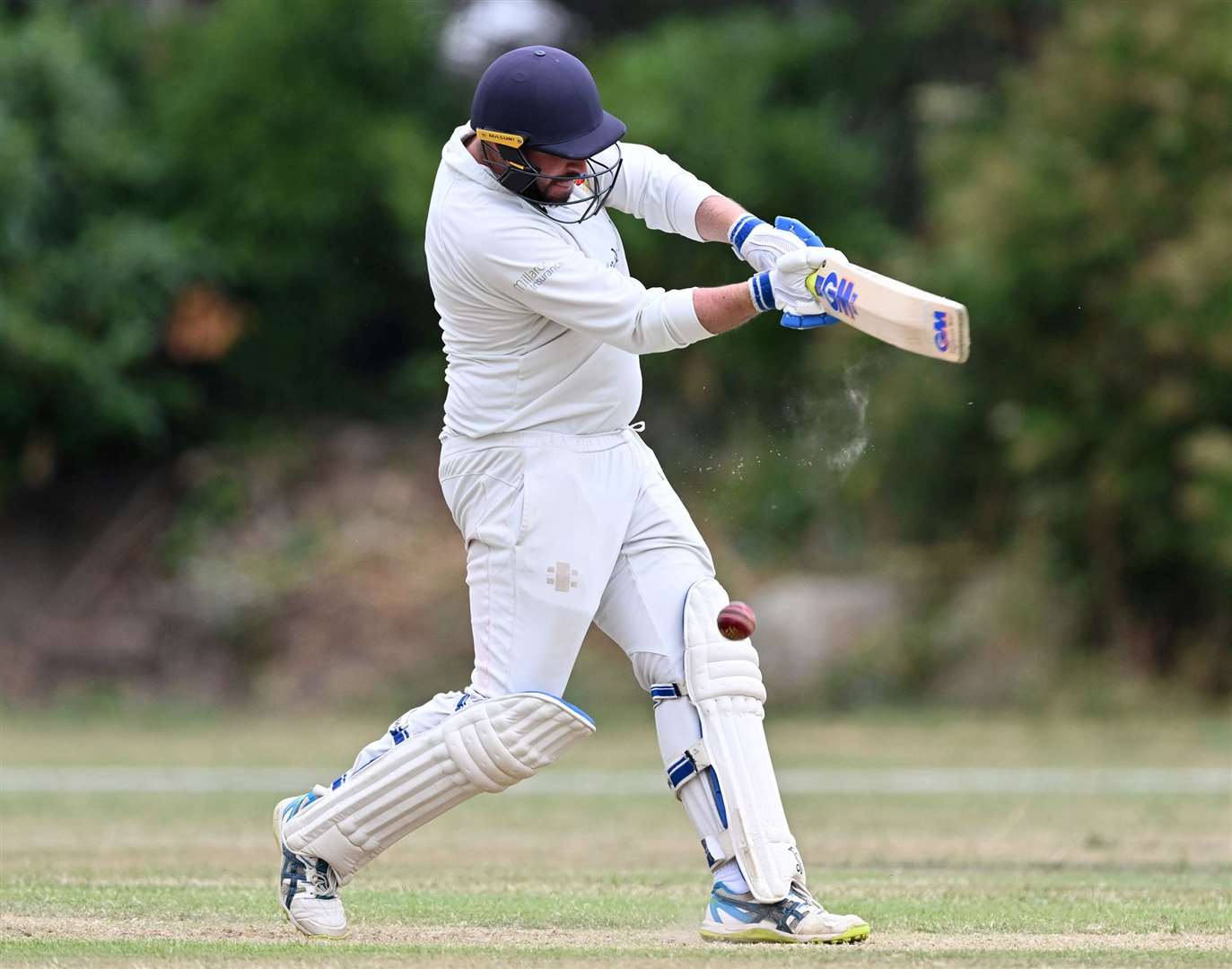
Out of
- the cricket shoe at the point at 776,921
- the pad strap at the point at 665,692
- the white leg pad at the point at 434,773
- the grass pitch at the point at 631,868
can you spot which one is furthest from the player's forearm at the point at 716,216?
the grass pitch at the point at 631,868

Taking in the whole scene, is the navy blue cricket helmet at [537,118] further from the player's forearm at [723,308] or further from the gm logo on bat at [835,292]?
the gm logo on bat at [835,292]

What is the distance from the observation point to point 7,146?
1504 centimetres

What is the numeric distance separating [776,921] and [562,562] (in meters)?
0.84

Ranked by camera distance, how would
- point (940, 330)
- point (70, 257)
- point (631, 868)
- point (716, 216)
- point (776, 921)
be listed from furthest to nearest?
1. point (70, 257)
2. point (631, 868)
3. point (716, 216)
4. point (776, 921)
5. point (940, 330)

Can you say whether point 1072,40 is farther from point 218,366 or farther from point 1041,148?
point 218,366

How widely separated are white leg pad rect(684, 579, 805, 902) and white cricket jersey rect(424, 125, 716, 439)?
1.62 feet

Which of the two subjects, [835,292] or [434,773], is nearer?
[835,292]

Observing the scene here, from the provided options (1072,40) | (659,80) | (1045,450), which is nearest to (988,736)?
(1045,450)

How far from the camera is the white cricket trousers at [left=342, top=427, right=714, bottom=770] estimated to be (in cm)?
409

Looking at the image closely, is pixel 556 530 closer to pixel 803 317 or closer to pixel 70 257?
pixel 803 317

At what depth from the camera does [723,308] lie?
12.9 feet

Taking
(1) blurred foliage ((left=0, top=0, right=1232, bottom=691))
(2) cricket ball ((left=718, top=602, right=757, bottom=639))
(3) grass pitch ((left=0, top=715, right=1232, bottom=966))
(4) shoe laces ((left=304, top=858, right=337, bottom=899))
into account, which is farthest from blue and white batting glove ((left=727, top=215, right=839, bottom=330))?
(1) blurred foliage ((left=0, top=0, right=1232, bottom=691))

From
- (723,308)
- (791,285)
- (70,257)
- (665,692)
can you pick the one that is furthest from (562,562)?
(70,257)

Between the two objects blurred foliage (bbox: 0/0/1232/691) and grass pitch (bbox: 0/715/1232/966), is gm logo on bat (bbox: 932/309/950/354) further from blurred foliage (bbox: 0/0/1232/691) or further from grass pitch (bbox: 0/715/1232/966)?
blurred foliage (bbox: 0/0/1232/691)
